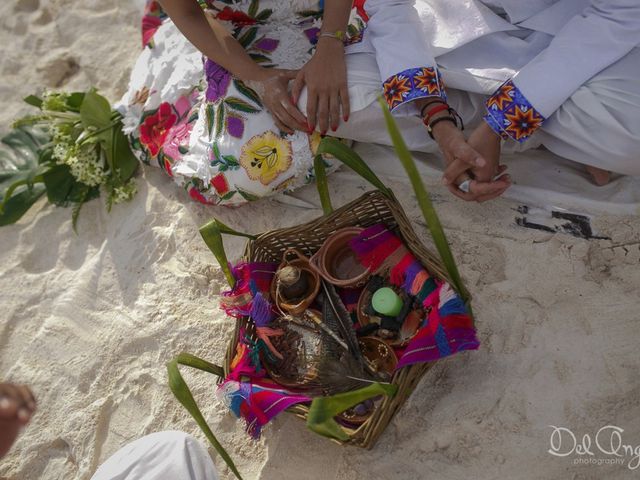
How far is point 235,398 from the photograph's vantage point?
4.23ft

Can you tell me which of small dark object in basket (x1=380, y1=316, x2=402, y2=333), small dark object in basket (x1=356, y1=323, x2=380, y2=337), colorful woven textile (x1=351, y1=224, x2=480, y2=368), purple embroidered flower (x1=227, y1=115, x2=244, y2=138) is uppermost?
purple embroidered flower (x1=227, y1=115, x2=244, y2=138)

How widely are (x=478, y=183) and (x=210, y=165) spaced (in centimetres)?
72

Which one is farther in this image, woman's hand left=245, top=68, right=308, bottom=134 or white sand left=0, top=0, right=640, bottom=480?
woman's hand left=245, top=68, right=308, bottom=134

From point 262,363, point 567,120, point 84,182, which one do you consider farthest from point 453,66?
point 84,182

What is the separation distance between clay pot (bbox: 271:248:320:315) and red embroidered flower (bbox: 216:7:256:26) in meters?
0.69

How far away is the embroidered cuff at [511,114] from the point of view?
135 cm

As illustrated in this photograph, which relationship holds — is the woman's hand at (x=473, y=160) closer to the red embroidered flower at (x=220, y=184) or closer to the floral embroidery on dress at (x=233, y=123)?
the floral embroidery on dress at (x=233, y=123)

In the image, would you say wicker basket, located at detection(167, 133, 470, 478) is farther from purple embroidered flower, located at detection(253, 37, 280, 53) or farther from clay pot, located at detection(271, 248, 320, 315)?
purple embroidered flower, located at detection(253, 37, 280, 53)

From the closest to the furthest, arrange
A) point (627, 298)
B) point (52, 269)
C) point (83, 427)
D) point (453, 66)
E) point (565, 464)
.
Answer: point (565, 464) < point (627, 298) < point (453, 66) < point (83, 427) < point (52, 269)

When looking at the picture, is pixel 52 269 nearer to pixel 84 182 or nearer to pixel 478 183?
pixel 84 182

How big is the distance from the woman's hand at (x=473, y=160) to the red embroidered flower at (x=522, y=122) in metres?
0.04

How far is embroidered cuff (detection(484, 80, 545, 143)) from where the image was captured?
135 cm

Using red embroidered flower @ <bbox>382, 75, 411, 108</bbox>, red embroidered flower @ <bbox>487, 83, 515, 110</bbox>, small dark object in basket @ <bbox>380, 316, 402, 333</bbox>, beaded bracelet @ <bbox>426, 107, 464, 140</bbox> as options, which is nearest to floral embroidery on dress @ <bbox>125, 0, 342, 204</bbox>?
red embroidered flower @ <bbox>382, 75, 411, 108</bbox>

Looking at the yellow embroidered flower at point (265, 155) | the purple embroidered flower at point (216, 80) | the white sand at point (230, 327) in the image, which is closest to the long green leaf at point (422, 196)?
the white sand at point (230, 327)
